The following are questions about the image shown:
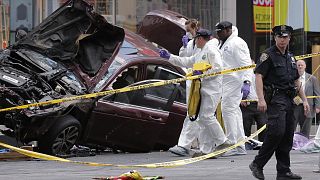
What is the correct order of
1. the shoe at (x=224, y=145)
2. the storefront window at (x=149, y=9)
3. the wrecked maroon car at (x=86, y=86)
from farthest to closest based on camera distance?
the storefront window at (x=149, y=9)
the shoe at (x=224, y=145)
the wrecked maroon car at (x=86, y=86)

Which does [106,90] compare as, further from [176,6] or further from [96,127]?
[176,6]

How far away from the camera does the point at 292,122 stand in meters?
8.70

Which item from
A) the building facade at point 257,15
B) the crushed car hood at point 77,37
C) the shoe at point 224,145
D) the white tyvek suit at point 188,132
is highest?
the building facade at point 257,15

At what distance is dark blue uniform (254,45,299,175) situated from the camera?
8.55 meters

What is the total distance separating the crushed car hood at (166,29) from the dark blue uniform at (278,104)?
18.7 feet

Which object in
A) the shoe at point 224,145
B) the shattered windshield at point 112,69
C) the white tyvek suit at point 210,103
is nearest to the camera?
the white tyvek suit at point 210,103

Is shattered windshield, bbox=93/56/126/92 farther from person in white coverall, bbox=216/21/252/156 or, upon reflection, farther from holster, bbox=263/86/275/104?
holster, bbox=263/86/275/104

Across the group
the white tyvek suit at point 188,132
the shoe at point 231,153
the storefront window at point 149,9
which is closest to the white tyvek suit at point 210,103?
the white tyvek suit at point 188,132

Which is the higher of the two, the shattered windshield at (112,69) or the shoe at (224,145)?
the shattered windshield at (112,69)

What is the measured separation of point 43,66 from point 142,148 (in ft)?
A: 6.86

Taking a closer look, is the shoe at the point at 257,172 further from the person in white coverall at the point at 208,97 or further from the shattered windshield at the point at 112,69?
the shattered windshield at the point at 112,69

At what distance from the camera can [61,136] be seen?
11.5 m

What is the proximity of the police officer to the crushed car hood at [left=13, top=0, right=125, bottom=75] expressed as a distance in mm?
3979

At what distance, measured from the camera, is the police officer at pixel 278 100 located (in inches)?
337
